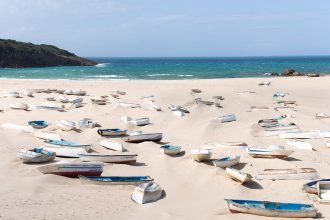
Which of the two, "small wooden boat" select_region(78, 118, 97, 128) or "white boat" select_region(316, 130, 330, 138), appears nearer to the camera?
"white boat" select_region(316, 130, 330, 138)

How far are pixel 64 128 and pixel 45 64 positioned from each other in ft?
263

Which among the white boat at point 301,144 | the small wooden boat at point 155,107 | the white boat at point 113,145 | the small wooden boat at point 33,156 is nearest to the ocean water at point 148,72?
the small wooden boat at point 155,107

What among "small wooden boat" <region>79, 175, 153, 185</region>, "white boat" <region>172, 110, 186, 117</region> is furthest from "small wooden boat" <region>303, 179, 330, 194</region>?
"white boat" <region>172, 110, 186, 117</region>

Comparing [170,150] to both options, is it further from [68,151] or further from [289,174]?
[289,174]

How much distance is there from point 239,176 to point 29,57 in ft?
282

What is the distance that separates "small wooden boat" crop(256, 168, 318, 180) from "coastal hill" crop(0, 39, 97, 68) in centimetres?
8090

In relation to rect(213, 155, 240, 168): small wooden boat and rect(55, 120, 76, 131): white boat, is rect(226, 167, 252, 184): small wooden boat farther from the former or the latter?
rect(55, 120, 76, 131): white boat

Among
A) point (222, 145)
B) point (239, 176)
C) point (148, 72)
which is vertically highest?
point (239, 176)

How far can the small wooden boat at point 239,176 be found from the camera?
1002cm

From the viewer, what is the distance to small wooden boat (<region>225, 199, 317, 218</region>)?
27.2ft

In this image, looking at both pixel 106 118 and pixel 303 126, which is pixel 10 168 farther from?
pixel 303 126

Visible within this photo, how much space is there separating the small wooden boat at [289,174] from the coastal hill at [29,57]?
80.9 m

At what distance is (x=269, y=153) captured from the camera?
1204 cm

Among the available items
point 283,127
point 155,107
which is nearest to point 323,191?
point 283,127
